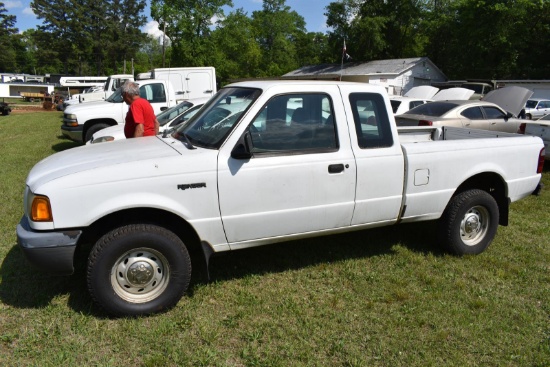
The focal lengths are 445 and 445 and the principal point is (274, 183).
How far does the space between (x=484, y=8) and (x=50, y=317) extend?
43591 millimetres

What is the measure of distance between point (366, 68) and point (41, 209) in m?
40.9

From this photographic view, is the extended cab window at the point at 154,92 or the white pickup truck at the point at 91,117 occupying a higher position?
the extended cab window at the point at 154,92

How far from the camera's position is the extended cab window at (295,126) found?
151 inches

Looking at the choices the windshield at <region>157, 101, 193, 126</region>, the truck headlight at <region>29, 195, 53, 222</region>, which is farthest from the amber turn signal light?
the windshield at <region>157, 101, 193, 126</region>

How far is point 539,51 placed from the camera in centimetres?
3825

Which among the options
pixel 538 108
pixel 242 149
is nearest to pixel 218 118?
pixel 242 149

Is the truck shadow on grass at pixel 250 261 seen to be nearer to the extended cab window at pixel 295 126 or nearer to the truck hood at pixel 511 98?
the extended cab window at pixel 295 126

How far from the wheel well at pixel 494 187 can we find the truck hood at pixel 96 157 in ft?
10.8

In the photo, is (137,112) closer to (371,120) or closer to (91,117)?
(371,120)

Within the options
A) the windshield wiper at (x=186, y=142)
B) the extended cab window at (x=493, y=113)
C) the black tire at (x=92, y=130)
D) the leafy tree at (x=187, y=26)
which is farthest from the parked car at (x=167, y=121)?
the leafy tree at (x=187, y=26)

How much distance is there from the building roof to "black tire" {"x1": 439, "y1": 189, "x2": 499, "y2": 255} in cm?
3154

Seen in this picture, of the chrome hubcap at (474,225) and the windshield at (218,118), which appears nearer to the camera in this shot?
the windshield at (218,118)

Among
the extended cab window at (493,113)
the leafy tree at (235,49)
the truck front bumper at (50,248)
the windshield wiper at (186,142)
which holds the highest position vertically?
the leafy tree at (235,49)

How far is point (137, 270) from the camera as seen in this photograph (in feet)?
11.7
